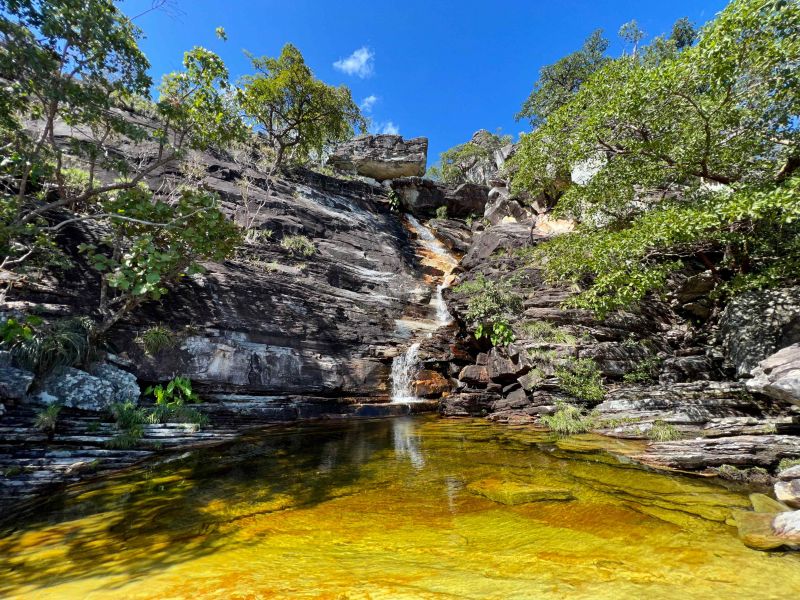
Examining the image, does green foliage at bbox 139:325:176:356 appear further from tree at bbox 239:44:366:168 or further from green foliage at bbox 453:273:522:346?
tree at bbox 239:44:366:168

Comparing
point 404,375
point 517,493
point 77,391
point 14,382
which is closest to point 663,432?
point 517,493

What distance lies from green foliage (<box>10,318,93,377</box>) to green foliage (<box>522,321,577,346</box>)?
47.7ft

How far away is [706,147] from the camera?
411 inches

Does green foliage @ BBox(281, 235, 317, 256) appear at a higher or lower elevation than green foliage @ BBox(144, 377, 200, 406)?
higher

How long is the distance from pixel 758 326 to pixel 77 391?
18460mm

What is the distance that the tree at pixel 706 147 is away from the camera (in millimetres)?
8312

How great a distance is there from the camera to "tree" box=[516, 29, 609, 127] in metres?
31.8

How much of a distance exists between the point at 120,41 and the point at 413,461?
10.8m

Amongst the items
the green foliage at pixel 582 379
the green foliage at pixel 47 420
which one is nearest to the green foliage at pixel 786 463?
the green foliage at pixel 582 379

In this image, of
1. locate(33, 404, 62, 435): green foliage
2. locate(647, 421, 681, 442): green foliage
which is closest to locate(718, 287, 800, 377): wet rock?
locate(647, 421, 681, 442): green foliage

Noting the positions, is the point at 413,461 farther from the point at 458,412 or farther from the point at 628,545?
the point at 458,412

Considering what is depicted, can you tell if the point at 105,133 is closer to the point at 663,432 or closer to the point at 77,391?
the point at 77,391

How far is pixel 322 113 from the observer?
87.1 feet

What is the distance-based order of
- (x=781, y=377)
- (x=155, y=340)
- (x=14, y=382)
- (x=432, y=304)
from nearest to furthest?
(x=781, y=377)
(x=14, y=382)
(x=155, y=340)
(x=432, y=304)
